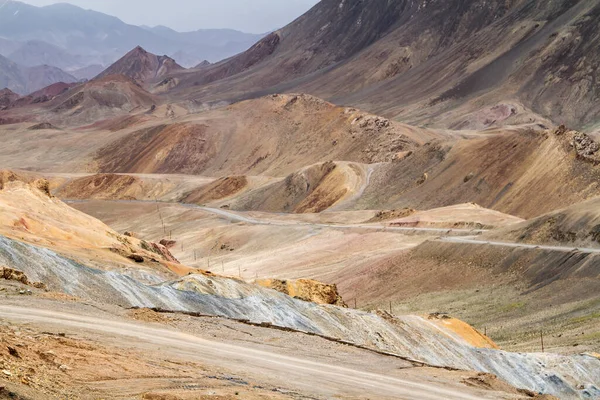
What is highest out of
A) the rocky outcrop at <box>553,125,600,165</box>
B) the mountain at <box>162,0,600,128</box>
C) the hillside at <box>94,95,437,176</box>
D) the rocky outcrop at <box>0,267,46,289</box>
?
the mountain at <box>162,0,600,128</box>

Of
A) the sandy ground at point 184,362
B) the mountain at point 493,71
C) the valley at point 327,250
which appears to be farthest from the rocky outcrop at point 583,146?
the mountain at point 493,71

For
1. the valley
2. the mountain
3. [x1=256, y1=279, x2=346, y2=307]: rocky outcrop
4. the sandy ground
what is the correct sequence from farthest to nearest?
the mountain → [x1=256, y1=279, x2=346, y2=307]: rocky outcrop → the valley → the sandy ground

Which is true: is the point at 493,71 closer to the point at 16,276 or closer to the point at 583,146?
the point at 583,146

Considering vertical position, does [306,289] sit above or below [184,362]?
above

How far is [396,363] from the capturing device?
22984 millimetres

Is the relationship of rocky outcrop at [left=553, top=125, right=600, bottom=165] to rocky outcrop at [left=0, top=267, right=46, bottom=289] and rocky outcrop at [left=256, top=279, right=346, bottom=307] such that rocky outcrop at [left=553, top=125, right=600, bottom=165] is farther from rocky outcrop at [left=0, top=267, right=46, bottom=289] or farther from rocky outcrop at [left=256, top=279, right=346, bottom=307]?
rocky outcrop at [left=0, top=267, right=46, bottom=289]

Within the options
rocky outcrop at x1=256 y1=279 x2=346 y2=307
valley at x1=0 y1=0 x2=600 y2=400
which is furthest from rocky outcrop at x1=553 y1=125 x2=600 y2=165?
rocky outcrop at x1=256 y1=279 x2=346 y2=307

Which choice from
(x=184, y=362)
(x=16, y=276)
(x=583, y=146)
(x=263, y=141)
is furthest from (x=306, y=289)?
(x=263, y=141)

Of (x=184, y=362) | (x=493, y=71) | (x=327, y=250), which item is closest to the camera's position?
(x=184, y=362)

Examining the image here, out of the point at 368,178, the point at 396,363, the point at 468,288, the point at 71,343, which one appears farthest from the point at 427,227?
the point at 71,343

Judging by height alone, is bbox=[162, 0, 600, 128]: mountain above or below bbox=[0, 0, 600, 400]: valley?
above

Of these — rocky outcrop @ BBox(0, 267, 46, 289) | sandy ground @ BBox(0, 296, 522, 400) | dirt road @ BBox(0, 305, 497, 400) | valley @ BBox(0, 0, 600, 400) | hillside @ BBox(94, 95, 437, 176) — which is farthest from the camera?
hillside @ BBox(94, 95, 437, 176)

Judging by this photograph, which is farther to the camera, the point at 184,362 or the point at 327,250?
the point at 327,250

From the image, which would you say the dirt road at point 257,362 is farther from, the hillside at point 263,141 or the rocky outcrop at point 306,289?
the hillside at point 263,141
